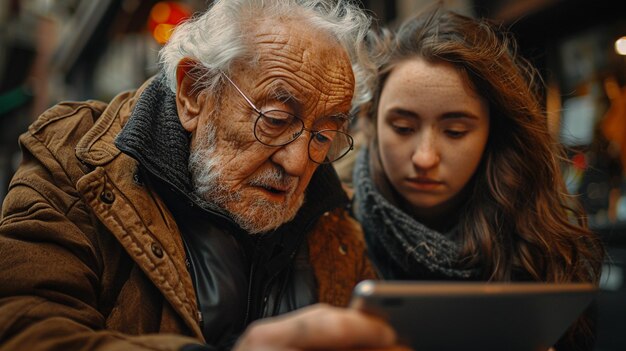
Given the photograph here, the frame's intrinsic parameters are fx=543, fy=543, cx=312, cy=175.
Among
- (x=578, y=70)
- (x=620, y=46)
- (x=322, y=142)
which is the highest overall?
(x=620, y=46)

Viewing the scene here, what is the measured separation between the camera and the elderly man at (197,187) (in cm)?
141

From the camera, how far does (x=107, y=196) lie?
148 cm

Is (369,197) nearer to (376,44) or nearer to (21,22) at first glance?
(376,44)

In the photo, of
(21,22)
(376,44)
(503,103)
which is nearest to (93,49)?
(21,22)

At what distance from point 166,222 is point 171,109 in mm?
399

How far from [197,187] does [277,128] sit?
0.31 m

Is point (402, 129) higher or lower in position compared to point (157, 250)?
higher

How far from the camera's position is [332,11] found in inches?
74.7

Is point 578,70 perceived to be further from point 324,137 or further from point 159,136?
point 159,136

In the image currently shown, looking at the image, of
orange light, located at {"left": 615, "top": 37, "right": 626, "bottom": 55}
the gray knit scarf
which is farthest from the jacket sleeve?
orange light, located at {"left": 615, "top": 37, "right": 626, "bottom": 55}

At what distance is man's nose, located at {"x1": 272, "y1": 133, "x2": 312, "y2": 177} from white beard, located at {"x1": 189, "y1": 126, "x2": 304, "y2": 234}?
0.11ft

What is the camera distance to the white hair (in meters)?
1.68

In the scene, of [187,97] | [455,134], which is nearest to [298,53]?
[187,97]

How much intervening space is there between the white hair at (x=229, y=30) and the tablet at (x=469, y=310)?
3.19 feet
